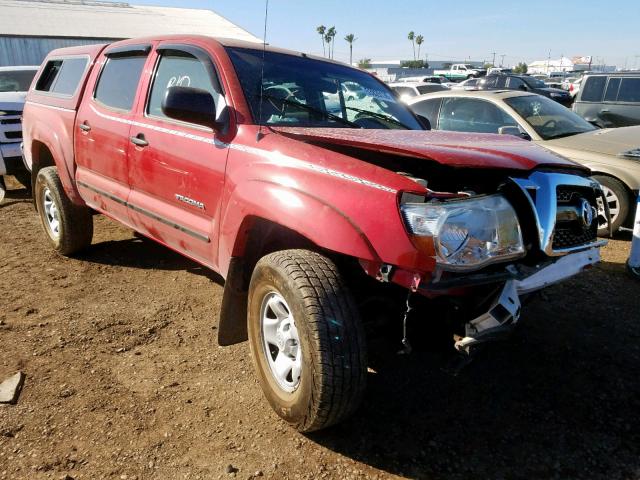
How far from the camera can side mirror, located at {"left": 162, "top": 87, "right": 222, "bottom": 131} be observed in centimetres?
268

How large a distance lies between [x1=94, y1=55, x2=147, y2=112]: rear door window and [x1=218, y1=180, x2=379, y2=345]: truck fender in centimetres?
159

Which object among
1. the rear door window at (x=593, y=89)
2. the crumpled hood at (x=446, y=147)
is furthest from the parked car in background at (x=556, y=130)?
the rear door window at (x=593, y=89)

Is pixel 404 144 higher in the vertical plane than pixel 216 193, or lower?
higher

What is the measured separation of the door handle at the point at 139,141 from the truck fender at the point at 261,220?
1.02 meters

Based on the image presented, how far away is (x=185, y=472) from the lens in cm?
230

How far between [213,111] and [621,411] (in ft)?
8.81

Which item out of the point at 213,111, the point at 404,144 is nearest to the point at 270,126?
the point at 213,111

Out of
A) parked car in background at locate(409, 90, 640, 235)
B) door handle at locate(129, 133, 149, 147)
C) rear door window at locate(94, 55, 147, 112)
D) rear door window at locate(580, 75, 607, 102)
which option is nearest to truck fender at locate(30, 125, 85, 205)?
rear door window at locate(94, 55, 147, 112)

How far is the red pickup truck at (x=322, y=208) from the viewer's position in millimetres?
2148

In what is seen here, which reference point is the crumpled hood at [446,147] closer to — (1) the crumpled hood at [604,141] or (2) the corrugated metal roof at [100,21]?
(1) the crumpled hood at [604,141]

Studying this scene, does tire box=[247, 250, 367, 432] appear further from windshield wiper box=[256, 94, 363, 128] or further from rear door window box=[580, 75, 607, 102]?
rear door window box=[580, 75, 607, 102]

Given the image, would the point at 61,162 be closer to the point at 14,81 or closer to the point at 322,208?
the point at 322,208

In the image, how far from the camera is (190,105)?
8.91ft

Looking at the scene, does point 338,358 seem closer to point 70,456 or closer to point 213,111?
point 70,456
